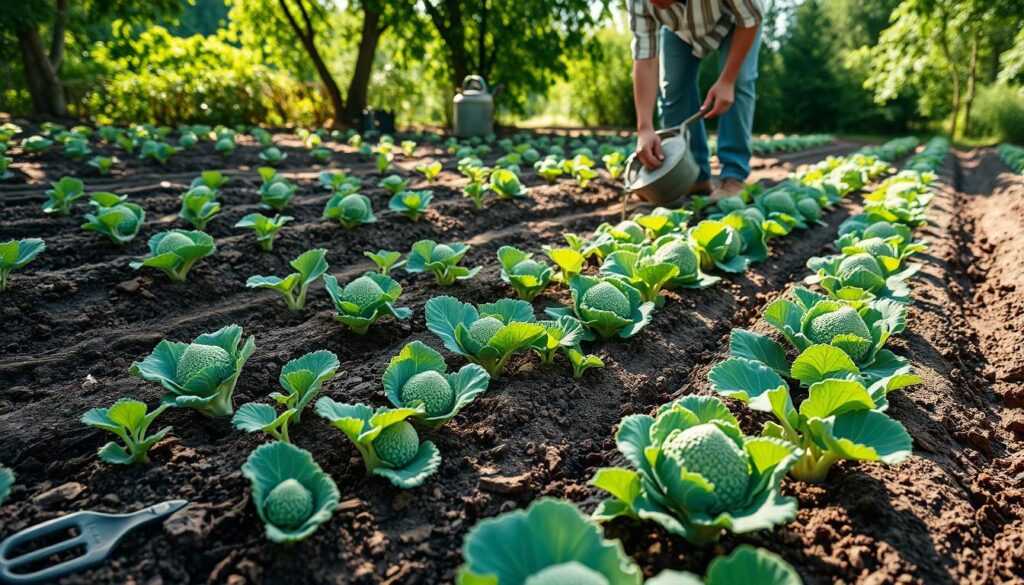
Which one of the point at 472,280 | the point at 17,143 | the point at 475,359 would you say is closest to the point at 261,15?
the point at 17,143

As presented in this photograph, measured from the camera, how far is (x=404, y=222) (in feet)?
15.2

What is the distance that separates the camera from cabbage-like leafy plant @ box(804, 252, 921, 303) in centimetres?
274

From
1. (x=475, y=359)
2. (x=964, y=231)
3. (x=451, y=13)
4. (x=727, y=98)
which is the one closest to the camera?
(x=475, y=359)

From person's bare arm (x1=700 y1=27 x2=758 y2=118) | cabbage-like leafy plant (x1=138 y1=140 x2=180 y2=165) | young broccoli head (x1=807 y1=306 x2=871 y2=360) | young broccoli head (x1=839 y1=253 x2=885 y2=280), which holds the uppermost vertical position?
person's bare arm (x1=700 y1=27 x2=758 y2=118)

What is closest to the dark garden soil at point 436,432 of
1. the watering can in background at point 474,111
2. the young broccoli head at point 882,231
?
the young broccoli head at point 882,231

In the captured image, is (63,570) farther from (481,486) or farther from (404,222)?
(404,222)

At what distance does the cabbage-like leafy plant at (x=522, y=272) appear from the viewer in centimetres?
289

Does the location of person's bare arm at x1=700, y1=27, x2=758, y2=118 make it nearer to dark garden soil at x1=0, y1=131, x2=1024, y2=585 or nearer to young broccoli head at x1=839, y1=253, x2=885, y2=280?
dark garden soil at x1=0, y1=131, x2=1024, y2=585

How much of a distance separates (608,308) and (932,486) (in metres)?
1.23

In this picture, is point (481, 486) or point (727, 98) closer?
point (481, 486)

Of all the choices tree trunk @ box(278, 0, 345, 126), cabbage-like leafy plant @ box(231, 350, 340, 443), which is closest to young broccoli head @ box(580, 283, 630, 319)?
cabbage-like leafy plant @ box(231, 350, 340, 443)

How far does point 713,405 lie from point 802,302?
3.73ft

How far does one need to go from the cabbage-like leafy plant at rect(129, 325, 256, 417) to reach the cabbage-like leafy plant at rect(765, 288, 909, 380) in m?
1.95

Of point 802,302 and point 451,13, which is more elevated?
point 451,13
